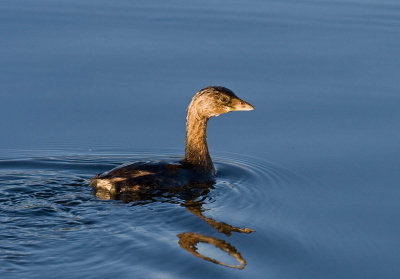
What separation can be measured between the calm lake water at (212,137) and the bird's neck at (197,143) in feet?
0.98

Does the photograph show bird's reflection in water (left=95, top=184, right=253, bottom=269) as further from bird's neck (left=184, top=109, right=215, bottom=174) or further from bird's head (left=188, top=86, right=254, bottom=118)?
bird's head (left=188, top=86, right=254, bottom=118)

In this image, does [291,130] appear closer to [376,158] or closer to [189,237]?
[376,158]

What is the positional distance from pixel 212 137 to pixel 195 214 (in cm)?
287

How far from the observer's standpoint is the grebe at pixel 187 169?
10.2m

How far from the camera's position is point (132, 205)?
9.87 m

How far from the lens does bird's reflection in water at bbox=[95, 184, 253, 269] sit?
8.66 m

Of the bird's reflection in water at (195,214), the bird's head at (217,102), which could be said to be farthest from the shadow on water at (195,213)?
the bird's head at (217,102)

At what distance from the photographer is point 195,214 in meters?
9.73

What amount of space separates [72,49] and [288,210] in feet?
19.7

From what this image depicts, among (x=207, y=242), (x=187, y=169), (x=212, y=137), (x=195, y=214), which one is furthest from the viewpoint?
(x=212, y=137)

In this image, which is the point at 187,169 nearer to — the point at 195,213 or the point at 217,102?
the point at 217,102

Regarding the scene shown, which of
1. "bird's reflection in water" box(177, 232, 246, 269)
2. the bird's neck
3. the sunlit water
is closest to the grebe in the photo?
the bird's neck

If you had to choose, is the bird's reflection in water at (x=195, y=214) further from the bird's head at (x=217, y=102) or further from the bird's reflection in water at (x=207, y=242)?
the bird's head at (x=217, y=102)

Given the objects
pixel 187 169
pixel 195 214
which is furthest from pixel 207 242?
pixel 187 169
